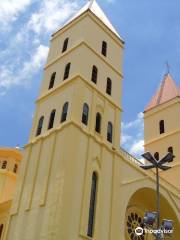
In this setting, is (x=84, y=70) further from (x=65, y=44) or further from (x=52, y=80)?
(x=65, y=44)

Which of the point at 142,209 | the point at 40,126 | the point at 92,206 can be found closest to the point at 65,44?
the point at 40,126

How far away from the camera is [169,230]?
12188 millimetres

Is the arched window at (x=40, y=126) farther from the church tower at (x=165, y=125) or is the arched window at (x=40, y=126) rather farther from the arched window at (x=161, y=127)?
the arched window at (x=161, y=127)

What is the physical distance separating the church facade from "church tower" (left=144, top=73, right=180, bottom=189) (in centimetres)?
185

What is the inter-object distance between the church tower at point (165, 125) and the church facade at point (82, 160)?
1.85 metres

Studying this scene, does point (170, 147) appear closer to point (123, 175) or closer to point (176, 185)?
point (176, 185)

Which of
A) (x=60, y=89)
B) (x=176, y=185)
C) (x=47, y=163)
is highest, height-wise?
(x=60, y=89)

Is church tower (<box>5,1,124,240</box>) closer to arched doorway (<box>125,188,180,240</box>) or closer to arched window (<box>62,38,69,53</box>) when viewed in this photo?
arched window (<box>62,38,69,53</box>)

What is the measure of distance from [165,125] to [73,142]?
14.1 m

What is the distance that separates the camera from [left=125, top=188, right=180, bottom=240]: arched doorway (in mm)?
22562

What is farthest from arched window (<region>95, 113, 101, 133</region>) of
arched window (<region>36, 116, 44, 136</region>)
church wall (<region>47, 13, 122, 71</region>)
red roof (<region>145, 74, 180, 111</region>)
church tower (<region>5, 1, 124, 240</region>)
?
red roof (<region>145, 74, 180, 111</region>)

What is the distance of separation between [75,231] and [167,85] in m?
21.2

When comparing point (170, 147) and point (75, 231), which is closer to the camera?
point (75, 231)

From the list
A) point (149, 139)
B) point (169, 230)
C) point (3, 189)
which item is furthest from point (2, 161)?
point (169, 230)
